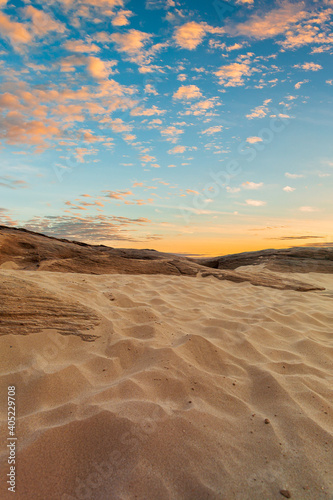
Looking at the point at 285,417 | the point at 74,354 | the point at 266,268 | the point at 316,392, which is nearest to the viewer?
the point at 285,417

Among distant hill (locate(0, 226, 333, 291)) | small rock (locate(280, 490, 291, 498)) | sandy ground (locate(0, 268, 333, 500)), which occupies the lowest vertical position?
small rock (locate(280, 490, 291, 498))

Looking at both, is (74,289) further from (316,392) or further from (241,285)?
(241,285)

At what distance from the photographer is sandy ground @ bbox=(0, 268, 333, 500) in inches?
49.8

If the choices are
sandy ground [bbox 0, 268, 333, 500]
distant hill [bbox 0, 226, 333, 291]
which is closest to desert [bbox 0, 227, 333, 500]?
sandy ground [bbox 0, 268, 333, 500]

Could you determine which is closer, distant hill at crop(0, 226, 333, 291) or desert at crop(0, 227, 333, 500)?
desert at crop(0, 227, 333, 500)

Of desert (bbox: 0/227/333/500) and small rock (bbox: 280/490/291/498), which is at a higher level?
desert (bbox: 0/227/333/500)

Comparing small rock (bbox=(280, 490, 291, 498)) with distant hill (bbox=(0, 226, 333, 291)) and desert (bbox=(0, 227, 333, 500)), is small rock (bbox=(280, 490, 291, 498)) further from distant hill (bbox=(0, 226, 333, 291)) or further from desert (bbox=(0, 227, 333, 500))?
distant hill (bbox=(0, 226, 333, 291))

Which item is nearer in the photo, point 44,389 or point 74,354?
point 44,389

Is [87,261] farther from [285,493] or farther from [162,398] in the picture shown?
[285,493]

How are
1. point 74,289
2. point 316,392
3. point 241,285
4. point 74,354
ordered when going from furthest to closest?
point 241,285 → point 74,289 → point 74,354 → point 316,392

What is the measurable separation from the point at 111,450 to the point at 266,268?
874 centimetres

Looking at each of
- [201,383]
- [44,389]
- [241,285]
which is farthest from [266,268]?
[44,389]

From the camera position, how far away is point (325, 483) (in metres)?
1.30

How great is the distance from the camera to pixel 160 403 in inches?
68.5
